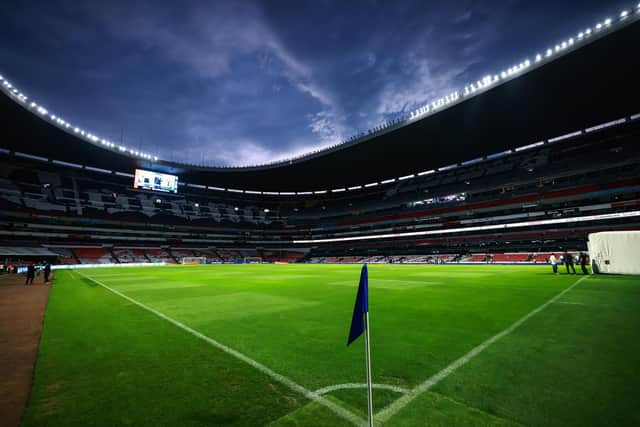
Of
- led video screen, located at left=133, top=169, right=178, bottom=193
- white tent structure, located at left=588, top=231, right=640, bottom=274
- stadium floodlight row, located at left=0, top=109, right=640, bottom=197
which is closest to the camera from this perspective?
white tent structure, located at left=588, top=231, right=640, bottom=274

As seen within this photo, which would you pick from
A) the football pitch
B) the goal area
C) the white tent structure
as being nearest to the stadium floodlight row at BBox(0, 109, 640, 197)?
the goal area

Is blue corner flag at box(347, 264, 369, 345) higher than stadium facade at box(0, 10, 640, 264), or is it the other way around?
stadium facade at box(0, 10, 640, 264)

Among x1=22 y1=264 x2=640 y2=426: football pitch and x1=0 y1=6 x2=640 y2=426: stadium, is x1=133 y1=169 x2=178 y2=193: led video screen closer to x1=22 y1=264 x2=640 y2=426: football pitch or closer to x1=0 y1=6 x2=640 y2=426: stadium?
x1=0 y1=6 x2=640 y2=426: stadium

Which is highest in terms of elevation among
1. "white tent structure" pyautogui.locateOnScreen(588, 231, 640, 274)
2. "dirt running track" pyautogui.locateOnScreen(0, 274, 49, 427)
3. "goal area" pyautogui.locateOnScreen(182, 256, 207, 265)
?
"white tent structure" pyautogui.locateOnScreen(588, 231, 640, 274)

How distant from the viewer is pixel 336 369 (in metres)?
3.73

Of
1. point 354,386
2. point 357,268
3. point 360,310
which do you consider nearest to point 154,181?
point 357,268

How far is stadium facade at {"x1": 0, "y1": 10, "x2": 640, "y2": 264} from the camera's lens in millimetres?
31891

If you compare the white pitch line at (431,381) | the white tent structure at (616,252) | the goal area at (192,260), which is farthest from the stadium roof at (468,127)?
the white pitch line at (431,381)

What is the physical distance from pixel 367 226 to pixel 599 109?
1700 inches

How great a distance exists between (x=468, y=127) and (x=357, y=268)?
26047 millimetres

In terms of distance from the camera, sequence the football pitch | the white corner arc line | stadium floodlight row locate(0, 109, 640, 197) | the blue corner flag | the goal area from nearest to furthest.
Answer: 1. the blue corner flag
2. the football pitch
3. the white corner arc line
4. stadium floodlight row locate(0, 109, 640, 197)
5. the goal area

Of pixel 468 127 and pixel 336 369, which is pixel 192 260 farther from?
pixel 336 369

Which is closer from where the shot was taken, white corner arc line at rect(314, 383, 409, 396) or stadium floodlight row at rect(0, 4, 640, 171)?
white corner arc line at rect(314, 383, 409, 396)

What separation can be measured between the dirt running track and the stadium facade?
110 ft
